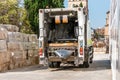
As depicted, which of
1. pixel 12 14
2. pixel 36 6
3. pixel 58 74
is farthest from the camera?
pixel 12 14

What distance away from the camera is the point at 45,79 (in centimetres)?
1617

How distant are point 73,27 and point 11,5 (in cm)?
2872

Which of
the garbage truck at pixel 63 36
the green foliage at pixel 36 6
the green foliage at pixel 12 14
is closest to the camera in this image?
the garbage truck at pixel 63 36

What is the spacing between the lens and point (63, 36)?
69.4ft

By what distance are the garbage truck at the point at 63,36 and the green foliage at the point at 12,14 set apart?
2586cm

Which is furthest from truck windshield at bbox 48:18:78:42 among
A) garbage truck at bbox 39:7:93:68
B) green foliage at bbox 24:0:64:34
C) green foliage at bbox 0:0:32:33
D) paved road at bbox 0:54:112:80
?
green foliage at bbox 0:0:32:33

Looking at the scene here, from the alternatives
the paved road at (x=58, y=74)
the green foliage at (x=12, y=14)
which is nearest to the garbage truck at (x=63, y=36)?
the paved road at (x=58, y=74)

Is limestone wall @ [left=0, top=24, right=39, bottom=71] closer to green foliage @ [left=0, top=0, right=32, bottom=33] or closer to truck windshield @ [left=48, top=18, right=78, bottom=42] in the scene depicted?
truck windshield @ [left=48, top=18, right=78, bottom=42]

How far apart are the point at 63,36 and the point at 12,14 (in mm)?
27169

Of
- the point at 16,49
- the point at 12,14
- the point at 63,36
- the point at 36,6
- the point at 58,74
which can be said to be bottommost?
the point at 58,74

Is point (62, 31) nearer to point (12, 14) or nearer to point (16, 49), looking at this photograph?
point (16, 49)

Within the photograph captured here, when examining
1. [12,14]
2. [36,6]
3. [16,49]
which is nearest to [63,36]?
[16,49]

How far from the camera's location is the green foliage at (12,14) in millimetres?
47000

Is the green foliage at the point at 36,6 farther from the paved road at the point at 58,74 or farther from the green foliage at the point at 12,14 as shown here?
the paved road at the point at 58,74
